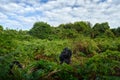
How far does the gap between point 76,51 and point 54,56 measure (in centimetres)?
166

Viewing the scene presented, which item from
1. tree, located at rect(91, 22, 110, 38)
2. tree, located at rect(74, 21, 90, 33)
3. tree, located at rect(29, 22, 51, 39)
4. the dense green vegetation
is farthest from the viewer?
tree, located at rect(74, 21, 90, 33)

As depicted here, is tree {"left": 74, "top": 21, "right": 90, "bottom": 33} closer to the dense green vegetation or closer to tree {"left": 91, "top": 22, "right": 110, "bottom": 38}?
the dense green vegetation

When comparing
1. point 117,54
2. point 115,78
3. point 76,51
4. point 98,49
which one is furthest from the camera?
point 98,49

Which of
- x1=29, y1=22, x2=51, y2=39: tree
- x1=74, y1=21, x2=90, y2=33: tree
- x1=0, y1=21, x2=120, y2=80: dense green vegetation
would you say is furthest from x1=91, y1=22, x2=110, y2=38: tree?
x1=29, y1=22, x2=51, y2=39: tree

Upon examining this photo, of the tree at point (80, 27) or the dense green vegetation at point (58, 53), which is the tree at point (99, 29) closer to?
the dense green vegetation at point (58, 53)

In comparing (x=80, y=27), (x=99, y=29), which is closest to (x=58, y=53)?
(x=99, y=29)

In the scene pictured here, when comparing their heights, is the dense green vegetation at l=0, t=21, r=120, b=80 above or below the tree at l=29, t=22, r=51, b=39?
below

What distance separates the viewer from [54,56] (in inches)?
398

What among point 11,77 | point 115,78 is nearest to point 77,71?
point 115,78

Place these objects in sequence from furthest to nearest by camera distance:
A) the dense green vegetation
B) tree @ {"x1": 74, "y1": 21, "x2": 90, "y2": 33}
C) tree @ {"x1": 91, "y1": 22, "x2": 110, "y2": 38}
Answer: tree @ {"x1": 74, "y1": 21, "x2": 90, "y2": 33} < tree @ {"x1": 91, "y1": 22, "x2": 110, "y2": 38} < the dense green vegetation

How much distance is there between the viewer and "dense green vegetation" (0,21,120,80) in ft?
11.4

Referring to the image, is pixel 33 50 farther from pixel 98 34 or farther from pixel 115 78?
pixel 98 34

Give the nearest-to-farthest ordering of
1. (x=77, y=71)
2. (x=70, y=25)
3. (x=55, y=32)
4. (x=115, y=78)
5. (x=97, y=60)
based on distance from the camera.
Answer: (x=115, y=78) → (x=77, y=71) → (x=97, y=60) → (x=55, y=32) → (x=70, y=25)

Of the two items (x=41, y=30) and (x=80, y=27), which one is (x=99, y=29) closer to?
(x=80, y=27)
